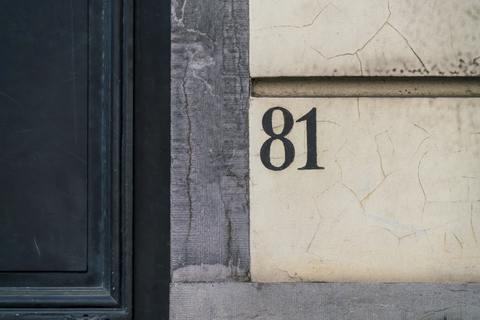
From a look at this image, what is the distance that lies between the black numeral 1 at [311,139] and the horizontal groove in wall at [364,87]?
0.11 m

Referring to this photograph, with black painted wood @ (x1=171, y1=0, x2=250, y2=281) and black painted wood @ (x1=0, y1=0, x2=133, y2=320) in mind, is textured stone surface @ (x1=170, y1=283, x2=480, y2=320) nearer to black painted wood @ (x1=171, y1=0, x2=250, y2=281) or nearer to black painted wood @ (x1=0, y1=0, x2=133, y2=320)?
black painted wood @ (x1=171, y1=0, x2=250, y2=281)

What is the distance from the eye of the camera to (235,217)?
1452mm

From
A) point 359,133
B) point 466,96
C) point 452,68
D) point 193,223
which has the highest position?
point 452,68

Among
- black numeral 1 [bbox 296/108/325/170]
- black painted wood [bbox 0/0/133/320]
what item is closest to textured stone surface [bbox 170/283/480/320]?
black painted wood [bbox 0/0/133/320]

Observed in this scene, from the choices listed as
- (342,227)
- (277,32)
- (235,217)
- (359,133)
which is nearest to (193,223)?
(235,217)

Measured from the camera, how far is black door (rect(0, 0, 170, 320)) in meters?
1.53

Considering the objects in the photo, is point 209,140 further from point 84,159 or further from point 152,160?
point 84,159

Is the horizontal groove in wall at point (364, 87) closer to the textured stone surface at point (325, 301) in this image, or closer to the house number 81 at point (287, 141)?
the house number 81 at point (287, 141)

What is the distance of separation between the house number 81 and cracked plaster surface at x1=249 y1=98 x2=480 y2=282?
0.8 inches

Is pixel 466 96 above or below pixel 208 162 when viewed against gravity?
above

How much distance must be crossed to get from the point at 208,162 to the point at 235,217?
0.29m

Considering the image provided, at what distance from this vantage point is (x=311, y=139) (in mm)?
1469

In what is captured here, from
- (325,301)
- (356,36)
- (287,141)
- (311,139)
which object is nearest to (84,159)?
(287,141)

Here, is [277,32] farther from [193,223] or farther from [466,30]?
[193,223]
